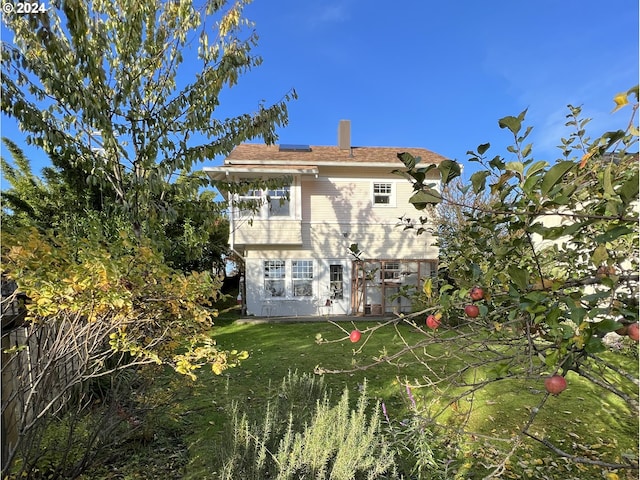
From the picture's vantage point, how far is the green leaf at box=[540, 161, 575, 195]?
91cm

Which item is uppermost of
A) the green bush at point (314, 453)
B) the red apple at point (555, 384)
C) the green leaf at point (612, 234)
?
the green leaf at point (612, 234)

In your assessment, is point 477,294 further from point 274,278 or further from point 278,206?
point 274,278

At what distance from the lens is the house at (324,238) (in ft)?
43.7

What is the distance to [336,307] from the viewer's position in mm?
14055

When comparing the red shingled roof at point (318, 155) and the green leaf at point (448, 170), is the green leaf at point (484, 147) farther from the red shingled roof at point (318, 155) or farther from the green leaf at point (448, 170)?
the red shingled roof at point (318, 155)

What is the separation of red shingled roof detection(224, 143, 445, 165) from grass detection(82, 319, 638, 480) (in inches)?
337

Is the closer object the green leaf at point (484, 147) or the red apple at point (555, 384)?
the red apple at point (555, 384)

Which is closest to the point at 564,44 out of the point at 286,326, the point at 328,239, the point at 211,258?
the point at 286,326

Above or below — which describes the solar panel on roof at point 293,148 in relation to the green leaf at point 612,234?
above

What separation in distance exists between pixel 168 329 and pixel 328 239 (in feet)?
37.7

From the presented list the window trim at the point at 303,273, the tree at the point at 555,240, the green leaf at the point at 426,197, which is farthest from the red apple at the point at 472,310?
the window trim at the point at 303,273

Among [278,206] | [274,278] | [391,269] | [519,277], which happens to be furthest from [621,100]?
[391,269]

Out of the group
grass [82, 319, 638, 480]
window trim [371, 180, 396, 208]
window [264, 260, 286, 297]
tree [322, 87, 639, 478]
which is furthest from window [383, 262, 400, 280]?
tree [322, 87, 639, 478]

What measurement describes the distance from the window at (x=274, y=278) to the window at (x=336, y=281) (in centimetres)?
191
